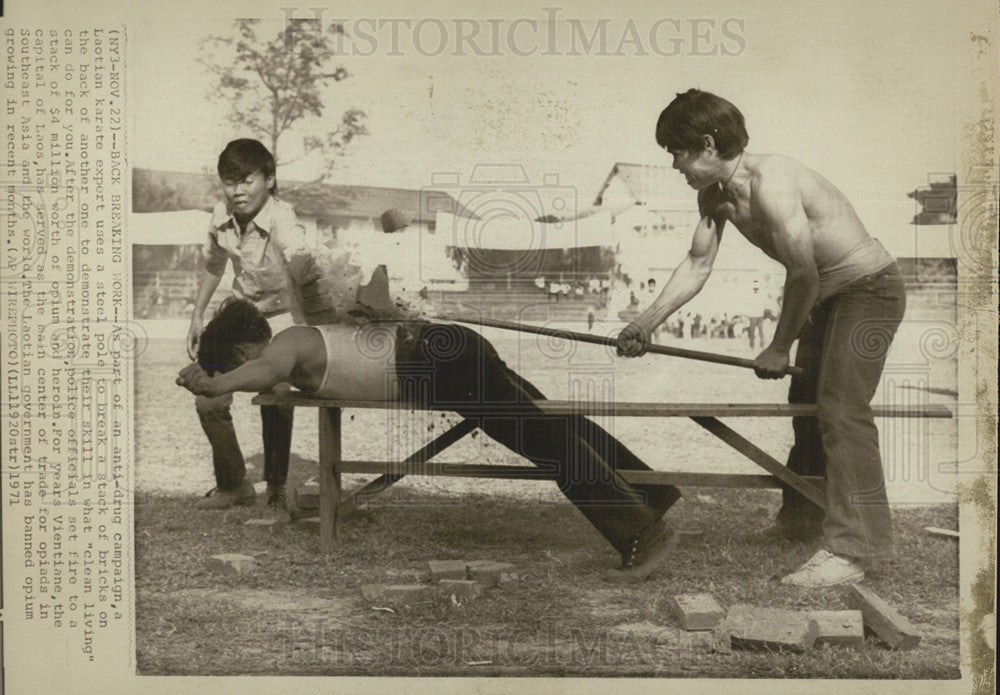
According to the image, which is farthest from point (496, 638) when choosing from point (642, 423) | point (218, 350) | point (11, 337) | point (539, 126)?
point (11, 337)

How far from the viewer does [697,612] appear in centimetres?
516

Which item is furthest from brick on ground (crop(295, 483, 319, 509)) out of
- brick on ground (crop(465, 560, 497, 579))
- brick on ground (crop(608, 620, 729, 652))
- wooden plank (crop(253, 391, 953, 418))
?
brick on ground (crop(608, 620, 729, 652))

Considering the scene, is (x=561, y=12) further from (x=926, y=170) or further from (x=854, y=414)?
(x=854, y=414)

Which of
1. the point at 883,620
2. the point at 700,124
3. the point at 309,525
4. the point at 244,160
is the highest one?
the point at 700,124

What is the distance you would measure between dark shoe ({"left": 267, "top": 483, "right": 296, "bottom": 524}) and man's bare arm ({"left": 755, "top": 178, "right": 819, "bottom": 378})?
254cm

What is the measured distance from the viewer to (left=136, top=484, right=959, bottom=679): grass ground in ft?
17.3

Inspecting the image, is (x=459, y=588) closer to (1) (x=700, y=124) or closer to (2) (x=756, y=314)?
(2) (x=756, y=314)

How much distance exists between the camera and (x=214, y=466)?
18.1 feet

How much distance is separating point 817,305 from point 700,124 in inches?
42.4

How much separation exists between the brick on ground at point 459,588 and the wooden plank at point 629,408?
83 centimetres

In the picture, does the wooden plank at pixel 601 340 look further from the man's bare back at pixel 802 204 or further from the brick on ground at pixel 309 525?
the brick on ground at pixel 309 525

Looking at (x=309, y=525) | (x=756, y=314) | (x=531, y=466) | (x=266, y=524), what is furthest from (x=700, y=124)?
(x=266, y=524)

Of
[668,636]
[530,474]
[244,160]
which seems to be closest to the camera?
[668,636]

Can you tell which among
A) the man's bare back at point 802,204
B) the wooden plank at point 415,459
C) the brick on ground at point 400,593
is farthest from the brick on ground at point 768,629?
the man's bare back at point 802,204
